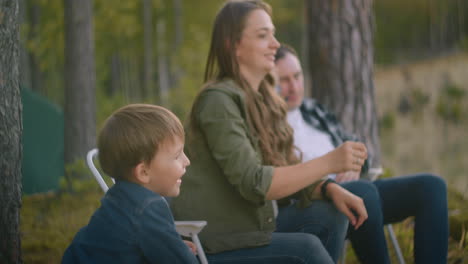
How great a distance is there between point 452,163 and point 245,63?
860 centimetres

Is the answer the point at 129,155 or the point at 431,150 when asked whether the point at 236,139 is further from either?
the point at 431,150

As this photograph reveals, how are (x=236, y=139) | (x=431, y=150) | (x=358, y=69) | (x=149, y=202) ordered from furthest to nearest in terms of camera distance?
(x=431, y=150) < (x=358, y=69) < (x=236, y=139) < (x=149, y=202)

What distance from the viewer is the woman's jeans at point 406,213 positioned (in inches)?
101

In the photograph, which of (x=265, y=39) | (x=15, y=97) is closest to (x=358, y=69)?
(x=265, y=39)

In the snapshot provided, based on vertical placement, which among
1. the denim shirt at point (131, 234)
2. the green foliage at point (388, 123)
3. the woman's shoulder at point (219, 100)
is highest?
the woman's shoulder at point (219, 100)

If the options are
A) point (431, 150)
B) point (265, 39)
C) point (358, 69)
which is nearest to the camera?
point (265, 39)

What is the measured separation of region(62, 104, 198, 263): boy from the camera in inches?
67.1

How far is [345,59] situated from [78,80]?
3831 millimetres

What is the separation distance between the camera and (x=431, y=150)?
1153 cm

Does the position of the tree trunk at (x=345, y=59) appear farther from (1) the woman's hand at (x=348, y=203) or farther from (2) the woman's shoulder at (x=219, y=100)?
(2) the woman's shoulder at (x=219, y=100)

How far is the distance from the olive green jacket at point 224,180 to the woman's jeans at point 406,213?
1.80 ft

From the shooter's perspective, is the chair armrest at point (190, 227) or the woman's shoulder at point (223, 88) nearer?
the chair armrest at point (190, 227)

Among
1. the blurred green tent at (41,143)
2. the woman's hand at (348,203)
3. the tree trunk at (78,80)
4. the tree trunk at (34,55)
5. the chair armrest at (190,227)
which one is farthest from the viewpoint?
the tree trunk at (34,55)

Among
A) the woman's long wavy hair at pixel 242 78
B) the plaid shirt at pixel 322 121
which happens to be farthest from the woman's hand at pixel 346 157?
the plaid shirt at pixel 322 121
